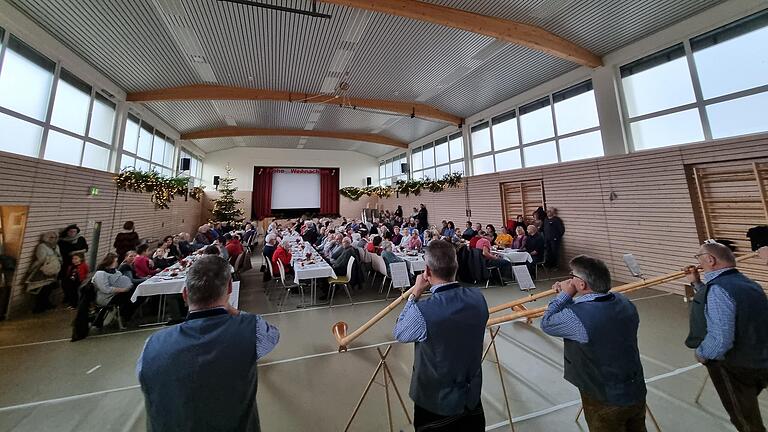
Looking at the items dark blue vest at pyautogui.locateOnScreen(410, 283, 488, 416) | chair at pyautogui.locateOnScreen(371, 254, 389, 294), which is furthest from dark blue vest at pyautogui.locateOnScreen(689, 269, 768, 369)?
chair at pyautogui.locateOnScreen(371, 254, 389, 294)

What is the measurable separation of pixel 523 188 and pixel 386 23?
629cm

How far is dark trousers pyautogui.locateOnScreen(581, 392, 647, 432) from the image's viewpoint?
1373 mm

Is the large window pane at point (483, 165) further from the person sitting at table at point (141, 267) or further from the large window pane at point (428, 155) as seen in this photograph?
the person sitting at table at point (141, 267)

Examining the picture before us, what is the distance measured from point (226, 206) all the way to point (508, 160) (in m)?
13.7

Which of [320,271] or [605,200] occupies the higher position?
[605,200]

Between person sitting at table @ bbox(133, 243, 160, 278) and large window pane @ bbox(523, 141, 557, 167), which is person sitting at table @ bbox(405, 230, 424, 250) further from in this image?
person sitting at table @ bbox(133, 243, 160, 278)

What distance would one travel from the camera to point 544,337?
3551 mm

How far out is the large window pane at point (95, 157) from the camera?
6325mm

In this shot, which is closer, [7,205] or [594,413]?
[594,413]

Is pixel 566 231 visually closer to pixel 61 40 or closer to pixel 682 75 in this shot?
pixel 682 75

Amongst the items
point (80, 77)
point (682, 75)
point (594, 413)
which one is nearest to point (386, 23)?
point (682, 75)

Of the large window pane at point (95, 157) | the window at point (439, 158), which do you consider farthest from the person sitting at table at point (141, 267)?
the window at point (439, 158)

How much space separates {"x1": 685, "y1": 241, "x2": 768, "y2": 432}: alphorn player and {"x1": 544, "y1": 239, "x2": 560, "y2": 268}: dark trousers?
5794mm

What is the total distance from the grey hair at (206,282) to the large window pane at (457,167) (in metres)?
10.6
